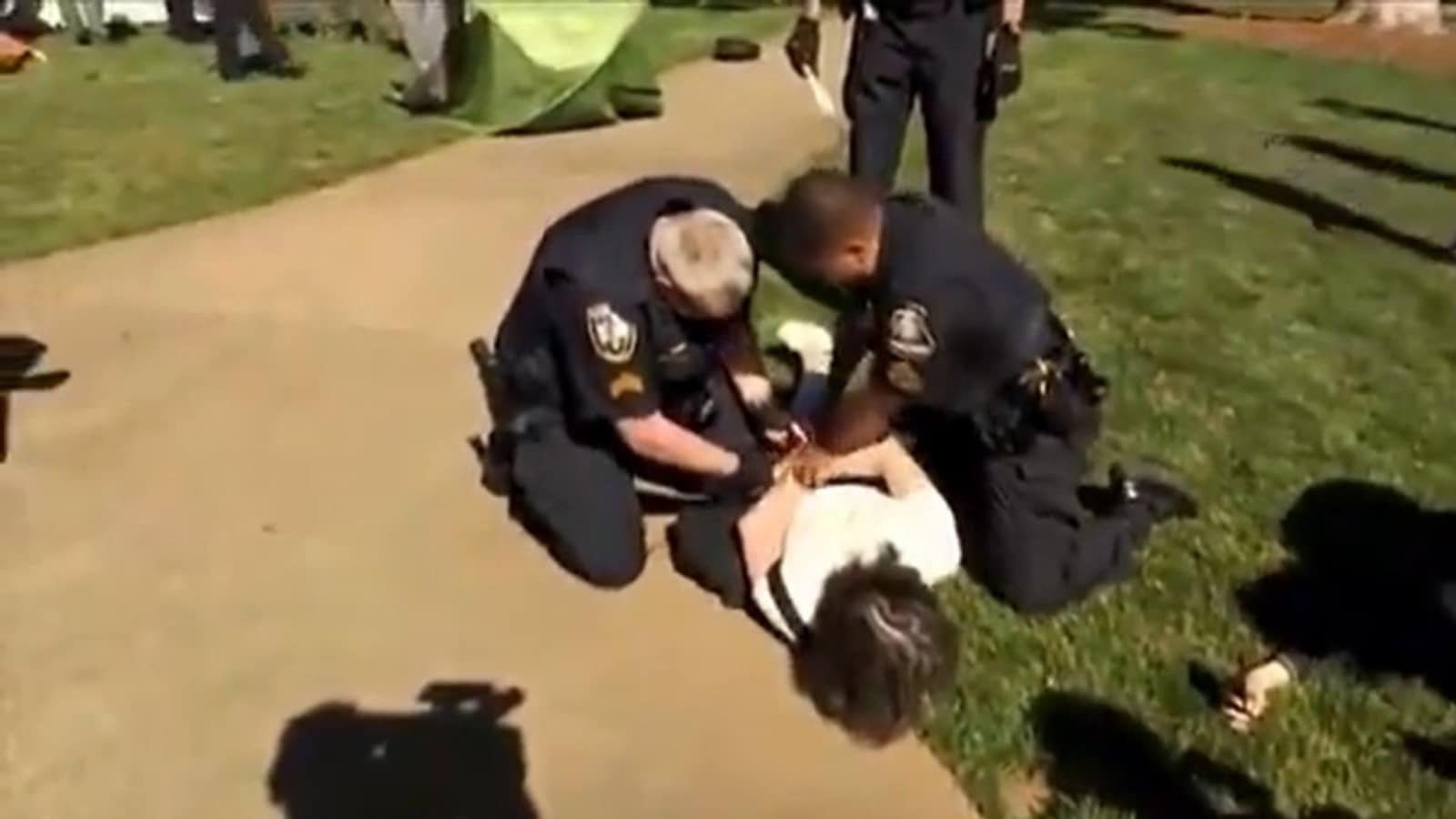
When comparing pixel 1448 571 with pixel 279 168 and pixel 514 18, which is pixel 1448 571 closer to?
pixel 279 168

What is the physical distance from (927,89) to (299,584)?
2.93 m

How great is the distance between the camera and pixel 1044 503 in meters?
6.28

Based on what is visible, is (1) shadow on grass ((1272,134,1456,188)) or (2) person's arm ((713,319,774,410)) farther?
(1) shadow on grass ((1272,134,1456,188))

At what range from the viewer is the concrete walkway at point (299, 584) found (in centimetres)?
514

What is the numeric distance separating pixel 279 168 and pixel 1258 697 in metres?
7.08

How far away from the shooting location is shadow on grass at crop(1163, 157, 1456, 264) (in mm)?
10234

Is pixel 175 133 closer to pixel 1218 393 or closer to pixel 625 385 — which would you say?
pixel 1218 393

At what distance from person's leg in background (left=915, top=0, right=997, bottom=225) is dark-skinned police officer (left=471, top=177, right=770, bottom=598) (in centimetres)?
152

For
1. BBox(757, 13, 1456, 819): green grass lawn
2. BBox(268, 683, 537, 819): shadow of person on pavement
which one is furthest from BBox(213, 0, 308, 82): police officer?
BBox(268, 683, 537, 819): shadow of person on pavement

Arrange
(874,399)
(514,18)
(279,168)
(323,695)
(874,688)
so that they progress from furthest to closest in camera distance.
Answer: (514,18) < (279,168) < (874,399) < (323,695) < (874,688)

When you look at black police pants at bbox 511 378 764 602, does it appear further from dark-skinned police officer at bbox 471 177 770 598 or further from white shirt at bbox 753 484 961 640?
white shirt at bbox 753 484 961 640

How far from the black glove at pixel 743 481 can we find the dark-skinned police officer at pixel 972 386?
0.13 metres

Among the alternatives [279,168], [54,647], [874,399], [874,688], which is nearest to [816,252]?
[874,399]

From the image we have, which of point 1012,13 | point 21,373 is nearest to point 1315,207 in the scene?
point 1012,13
